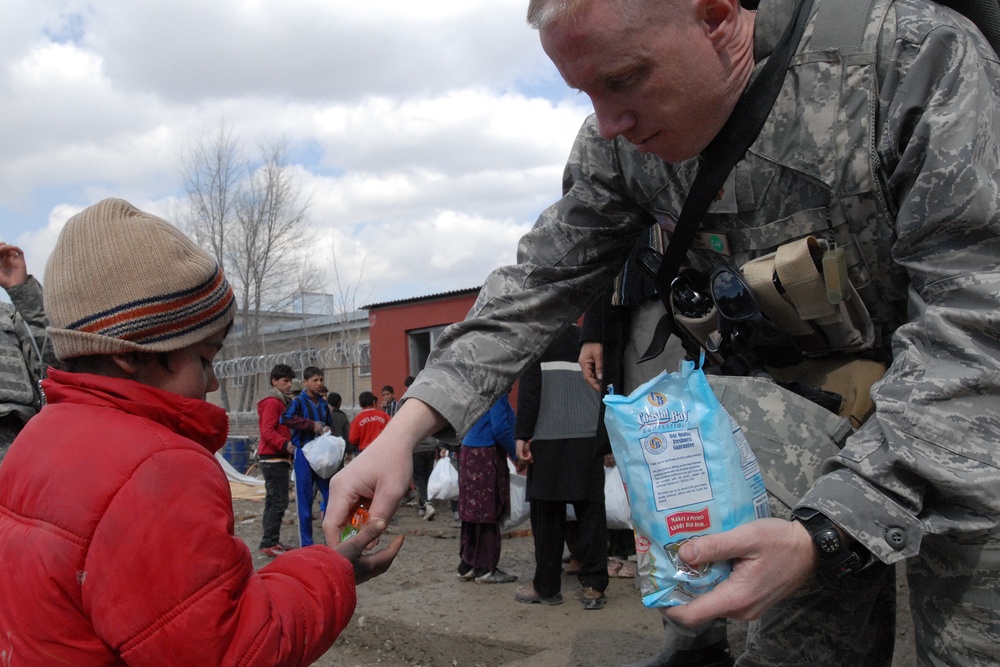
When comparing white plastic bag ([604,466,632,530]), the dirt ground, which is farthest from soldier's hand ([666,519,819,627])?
white plastic bag ([604,466,632,530])

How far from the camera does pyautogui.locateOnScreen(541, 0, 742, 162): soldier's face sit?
71.7 inches

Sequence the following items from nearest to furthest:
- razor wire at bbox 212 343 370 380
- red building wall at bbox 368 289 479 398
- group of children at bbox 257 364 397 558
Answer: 1. group of children at bbox 257 364 397 558
2. red building wall at bbox 368 289 479 398
3. razor wire at bbox 212 343 370 380

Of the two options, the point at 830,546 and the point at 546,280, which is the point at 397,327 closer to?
the point at 546,280

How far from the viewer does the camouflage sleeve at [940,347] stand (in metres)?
1.51

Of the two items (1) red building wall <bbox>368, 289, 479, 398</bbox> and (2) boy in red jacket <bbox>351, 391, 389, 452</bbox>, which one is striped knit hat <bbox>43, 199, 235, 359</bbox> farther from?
(1) red building wall <bbox>368, 289, 479, 398</bbox>

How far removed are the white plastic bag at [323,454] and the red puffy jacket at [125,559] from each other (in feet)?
22.6

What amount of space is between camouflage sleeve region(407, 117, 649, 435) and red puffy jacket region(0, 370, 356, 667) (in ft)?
2.22

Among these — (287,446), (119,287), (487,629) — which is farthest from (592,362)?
(287,446)

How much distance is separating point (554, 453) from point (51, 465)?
484 centimetres

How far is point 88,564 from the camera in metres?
1.69

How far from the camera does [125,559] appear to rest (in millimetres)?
1686

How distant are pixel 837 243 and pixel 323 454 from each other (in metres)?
7.31

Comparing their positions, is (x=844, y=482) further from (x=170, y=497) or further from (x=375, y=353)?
(x=375, y=353)

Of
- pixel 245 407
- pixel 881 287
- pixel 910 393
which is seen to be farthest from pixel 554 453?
pixel 245 407
